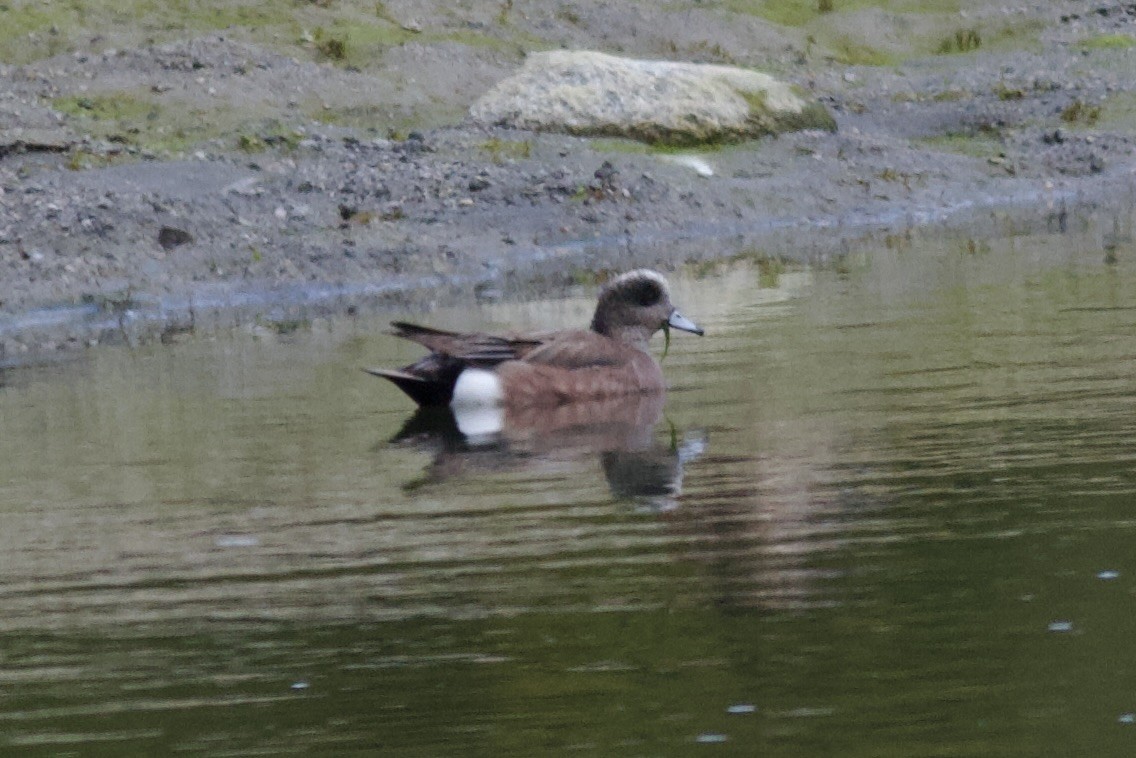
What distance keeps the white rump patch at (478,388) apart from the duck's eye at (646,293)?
4.17 feet

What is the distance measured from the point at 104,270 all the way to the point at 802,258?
5.53 meters

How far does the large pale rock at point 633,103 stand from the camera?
23.7 meters

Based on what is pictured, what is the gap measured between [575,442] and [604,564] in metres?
2.95

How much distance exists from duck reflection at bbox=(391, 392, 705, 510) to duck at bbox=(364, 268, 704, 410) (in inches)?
2.2

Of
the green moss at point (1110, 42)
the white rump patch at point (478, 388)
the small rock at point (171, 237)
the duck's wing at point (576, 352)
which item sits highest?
the green moss at point (1110, 42)

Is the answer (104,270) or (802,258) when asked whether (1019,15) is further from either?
(104,270)

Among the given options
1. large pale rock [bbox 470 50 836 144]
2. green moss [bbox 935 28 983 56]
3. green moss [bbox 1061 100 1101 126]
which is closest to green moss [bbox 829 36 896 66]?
green moss [bbox 935 28 983 56]

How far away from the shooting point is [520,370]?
10969mm

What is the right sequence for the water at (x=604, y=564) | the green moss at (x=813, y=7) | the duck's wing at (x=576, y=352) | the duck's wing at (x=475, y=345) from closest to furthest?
the water at (x=604, y=564), the duck's wing at (x=475, y=345), the duck's wing at (x=576, y=352), the green moss at (x=813, y=7)

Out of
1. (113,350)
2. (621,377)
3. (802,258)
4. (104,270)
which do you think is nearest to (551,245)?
(802,258)

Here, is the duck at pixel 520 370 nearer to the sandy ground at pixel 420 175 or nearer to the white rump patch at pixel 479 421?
the white rump patch at pixel 479 421

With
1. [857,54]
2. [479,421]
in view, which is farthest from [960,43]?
[479,421]

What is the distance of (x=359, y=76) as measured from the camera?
24750 millimetres

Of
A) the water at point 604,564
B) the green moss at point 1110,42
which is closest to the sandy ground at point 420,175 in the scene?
the green moss at point 1110,42
